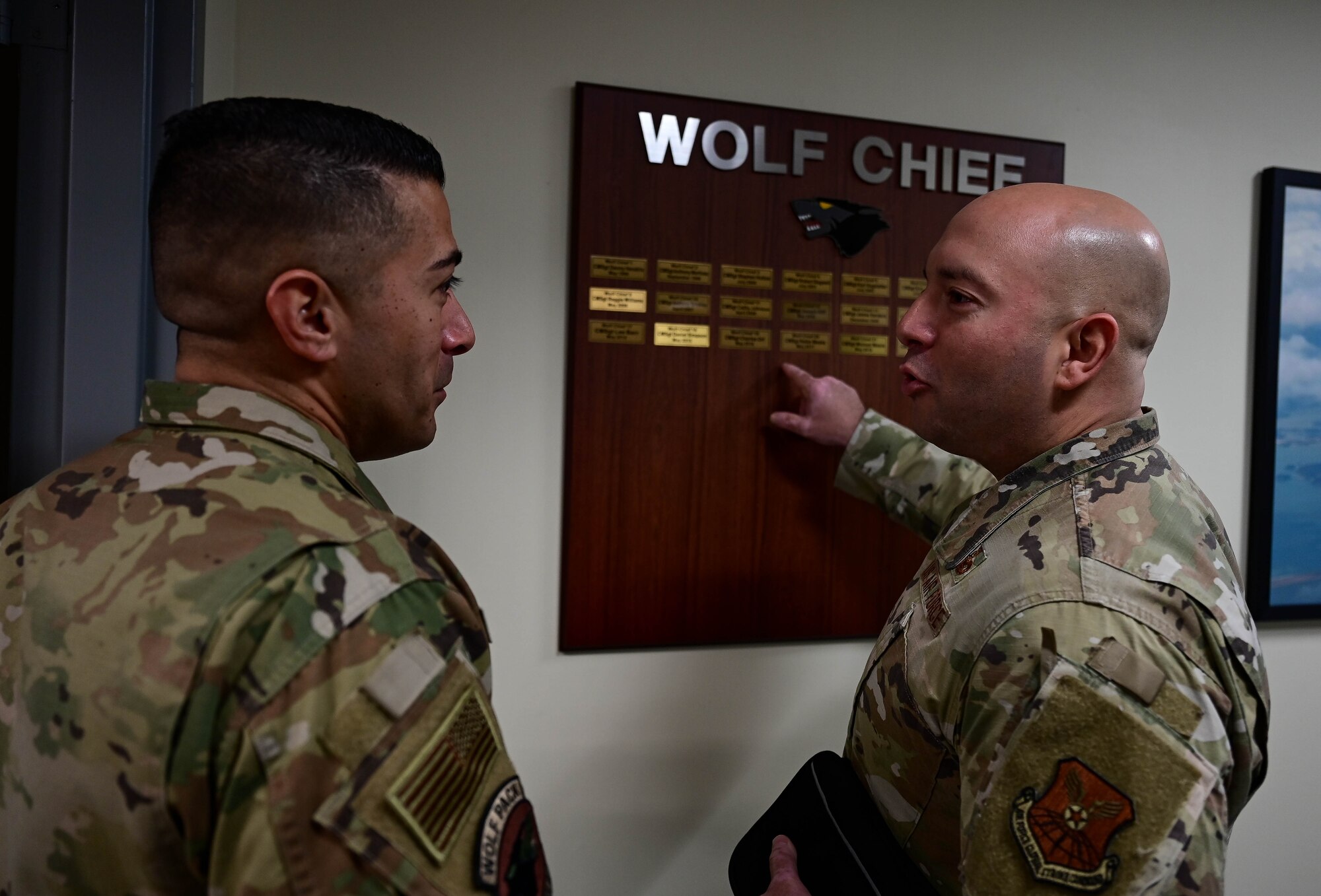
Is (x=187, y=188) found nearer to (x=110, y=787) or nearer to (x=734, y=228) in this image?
(x=110, y=787)

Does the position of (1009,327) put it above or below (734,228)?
below

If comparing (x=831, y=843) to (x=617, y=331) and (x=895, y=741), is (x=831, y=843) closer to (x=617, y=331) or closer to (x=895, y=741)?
(x=895, y=741)

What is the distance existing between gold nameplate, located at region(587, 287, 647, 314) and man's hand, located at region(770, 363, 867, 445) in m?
0.32

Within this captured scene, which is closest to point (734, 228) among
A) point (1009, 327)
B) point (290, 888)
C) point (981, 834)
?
point (1009, 327)

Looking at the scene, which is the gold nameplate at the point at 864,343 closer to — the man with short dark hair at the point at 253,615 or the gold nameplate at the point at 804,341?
the gold nameplate at the point at 804,341

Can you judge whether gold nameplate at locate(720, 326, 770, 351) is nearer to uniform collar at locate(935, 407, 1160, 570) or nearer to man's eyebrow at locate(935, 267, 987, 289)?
man's eyebrow at locate(935, 267, 987, 289)

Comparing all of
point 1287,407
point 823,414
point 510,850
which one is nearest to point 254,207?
point 510,850

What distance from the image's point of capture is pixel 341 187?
89cm

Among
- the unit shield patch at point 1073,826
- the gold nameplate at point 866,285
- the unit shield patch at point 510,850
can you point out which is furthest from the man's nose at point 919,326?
the unit shield patch at point 510,850

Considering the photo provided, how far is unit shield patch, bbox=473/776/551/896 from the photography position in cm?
74

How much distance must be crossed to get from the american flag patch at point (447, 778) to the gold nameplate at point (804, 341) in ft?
3.75

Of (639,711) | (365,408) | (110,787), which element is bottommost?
(639,711)

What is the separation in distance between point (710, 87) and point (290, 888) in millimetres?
1514

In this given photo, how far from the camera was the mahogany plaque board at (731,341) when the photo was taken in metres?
1.66
